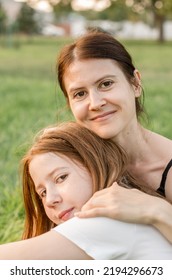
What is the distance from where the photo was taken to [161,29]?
43781 millimetres

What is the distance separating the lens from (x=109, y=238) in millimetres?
2139

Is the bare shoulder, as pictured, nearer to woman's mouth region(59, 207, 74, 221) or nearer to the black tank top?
the black tank top

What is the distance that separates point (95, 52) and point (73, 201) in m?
0.72

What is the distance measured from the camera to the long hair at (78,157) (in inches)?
94.7

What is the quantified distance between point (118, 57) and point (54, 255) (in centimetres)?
101

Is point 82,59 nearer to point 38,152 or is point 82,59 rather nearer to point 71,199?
point 38,152

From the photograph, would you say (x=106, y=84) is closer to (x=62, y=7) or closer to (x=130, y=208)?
(x=130, y=208)

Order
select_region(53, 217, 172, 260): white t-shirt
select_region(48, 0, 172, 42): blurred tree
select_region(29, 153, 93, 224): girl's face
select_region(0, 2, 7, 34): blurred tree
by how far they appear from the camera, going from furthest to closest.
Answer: select_region(48, 0, 172, 42): blurred tree → select_region(0, 2, 7, 34): blurred tree → select_region(29, 153, 93, 224): girl's face → select_region(53, 217, 172, 260): white t-shirt

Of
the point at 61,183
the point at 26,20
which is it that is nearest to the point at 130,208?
the point at 61,183

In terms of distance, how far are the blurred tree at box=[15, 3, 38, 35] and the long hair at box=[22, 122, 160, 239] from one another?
116ft

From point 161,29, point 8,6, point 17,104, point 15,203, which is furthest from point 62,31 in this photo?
point 15,203

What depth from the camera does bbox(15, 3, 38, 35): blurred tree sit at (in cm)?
3778

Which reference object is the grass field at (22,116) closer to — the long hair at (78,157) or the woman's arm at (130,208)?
the long hair at (78,157)

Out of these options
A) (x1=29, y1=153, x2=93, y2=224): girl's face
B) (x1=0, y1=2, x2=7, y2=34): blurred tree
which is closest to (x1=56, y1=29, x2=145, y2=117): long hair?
(x1=29, y1=153, x2=93, y2=224): girl's face
